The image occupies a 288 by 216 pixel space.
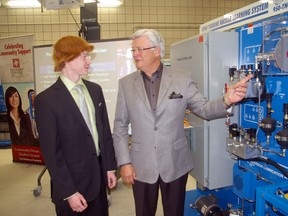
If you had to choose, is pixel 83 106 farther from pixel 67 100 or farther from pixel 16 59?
pixel 16 59

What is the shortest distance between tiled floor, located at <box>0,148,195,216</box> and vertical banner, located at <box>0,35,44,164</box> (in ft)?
1.06

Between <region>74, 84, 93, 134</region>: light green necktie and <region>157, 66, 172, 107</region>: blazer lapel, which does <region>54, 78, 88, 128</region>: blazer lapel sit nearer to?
<region>74, 84, 93, 134</region>: light green necktie

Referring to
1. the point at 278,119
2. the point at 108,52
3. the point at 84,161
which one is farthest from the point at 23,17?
the point at 278,119

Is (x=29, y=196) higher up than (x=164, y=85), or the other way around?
(x=164, y=85)

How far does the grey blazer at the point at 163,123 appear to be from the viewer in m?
1.56

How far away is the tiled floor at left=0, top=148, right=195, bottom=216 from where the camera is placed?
2.77 m

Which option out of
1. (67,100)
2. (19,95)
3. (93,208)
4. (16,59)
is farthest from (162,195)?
(16,59)

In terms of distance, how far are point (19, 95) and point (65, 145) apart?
3354 millimetres

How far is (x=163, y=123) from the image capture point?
156cm

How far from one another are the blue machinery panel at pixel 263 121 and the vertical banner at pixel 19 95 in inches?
133

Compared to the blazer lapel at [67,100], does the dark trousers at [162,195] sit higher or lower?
lower

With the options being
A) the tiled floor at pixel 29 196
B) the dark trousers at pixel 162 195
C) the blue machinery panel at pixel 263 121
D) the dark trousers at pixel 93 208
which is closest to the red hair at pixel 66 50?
the dark trousers at pixel 93 208

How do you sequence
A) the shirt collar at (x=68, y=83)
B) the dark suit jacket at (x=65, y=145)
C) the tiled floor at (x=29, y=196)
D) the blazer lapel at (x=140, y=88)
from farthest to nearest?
the tiled floor at (x=29, y=196), the blazer lapel at (x=140, y=88), the shirt collar at (x=68, y=83), the dark suit jacket at (x=65, y=145)

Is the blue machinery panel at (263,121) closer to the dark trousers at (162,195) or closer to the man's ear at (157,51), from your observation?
the dark trousers at (162,195)
